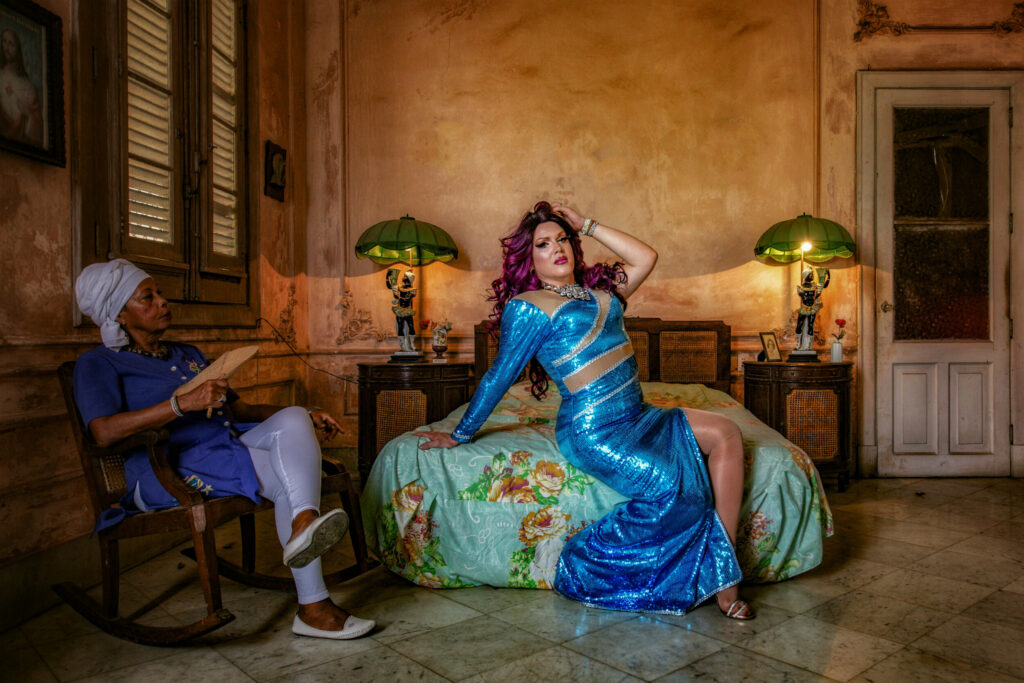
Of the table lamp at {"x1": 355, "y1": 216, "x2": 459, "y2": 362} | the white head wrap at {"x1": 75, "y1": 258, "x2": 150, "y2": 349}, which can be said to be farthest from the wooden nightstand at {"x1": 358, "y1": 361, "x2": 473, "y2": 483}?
the white head wrap at {"x1": 75, "y1": 258, "x2": 150, "y2": 349}

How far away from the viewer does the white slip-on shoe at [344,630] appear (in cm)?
224

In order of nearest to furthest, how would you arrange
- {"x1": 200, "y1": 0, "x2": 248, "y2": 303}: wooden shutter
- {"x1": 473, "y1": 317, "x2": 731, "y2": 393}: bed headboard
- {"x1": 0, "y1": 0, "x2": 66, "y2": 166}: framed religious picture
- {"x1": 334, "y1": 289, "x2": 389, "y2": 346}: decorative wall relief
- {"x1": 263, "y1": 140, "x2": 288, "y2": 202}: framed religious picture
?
{"x1": 0, "y1": 0, "x2": 66, "y2": 166}: framed religious picture → {"x1": 200, "y1": 0, "x2": 248, "y2": 303}: wooden shutter → {"x1": 263, "y1": 140, "x2": 288, "y2": 202}: framed religious picture → {"x1": 473, "y1": 317, "x2": 731, "y2": 393}: bed headboard → {"x1": 334, "y1": 289, "x2": 389, "y2": 346}: decorative wall relief

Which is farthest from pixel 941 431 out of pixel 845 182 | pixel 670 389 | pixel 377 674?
pixel 377 674

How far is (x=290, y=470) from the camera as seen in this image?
7.53 ft

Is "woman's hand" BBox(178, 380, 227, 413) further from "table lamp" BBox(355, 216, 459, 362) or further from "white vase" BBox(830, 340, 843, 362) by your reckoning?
"white vase" BBox(830, 340, 843, 362)

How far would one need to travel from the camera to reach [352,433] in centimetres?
525

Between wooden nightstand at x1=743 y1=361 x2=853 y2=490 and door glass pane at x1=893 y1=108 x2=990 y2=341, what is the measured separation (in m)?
1.03

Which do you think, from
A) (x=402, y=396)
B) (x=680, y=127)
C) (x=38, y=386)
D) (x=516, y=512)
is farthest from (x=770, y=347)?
(x=38, y=386)

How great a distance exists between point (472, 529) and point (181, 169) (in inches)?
93.0

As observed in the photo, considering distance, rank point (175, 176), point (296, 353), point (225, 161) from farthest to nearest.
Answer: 1. point (296, 353)
2. point (225, 161)
3. point (175, 176)

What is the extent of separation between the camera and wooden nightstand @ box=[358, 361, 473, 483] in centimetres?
459

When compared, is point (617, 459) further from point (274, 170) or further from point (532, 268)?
point (274, 170)

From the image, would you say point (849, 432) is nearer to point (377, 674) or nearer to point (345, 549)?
point (345, 549)

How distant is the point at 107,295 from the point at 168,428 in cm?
50
